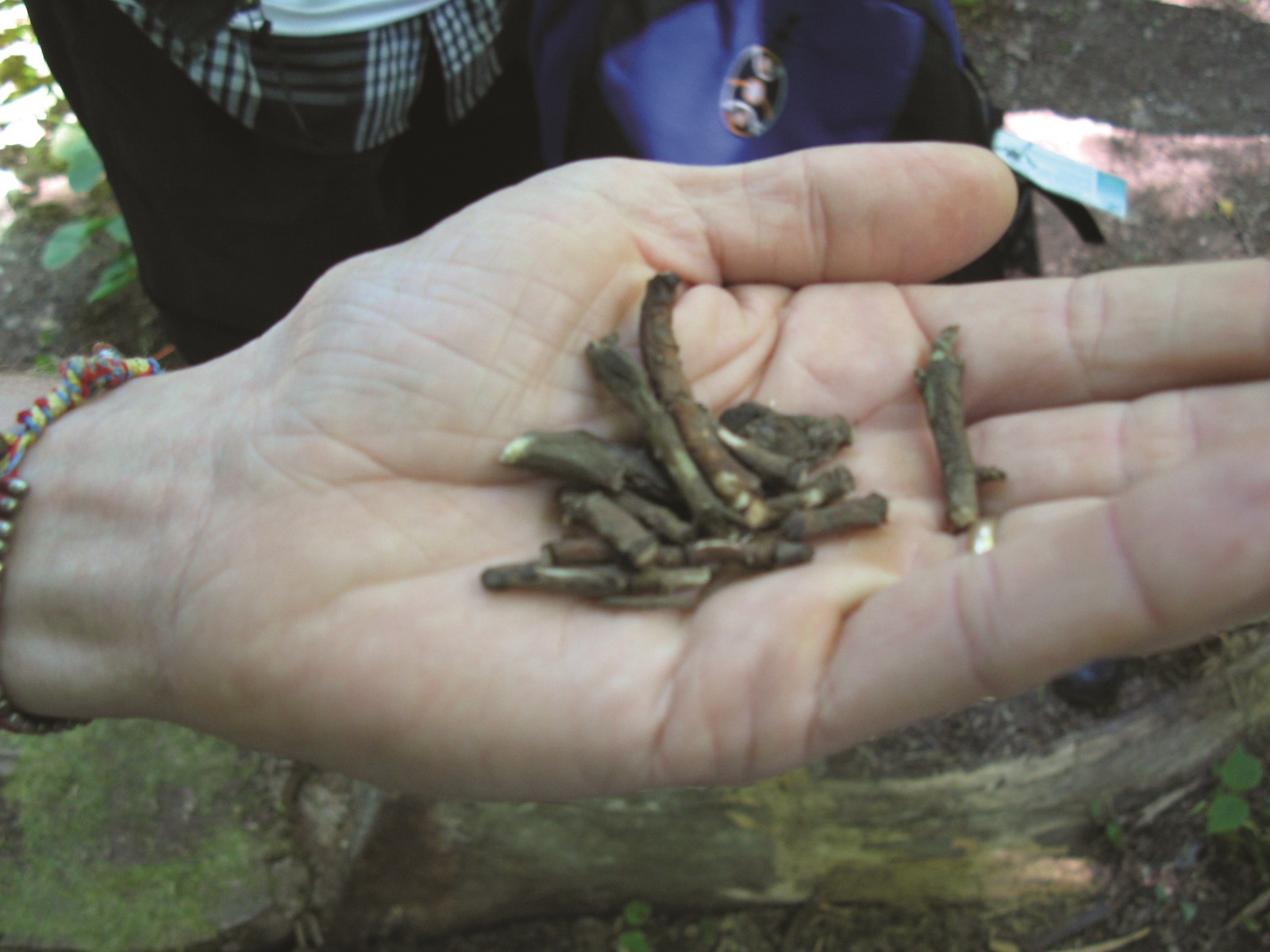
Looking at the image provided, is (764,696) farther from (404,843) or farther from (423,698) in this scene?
(404,843)

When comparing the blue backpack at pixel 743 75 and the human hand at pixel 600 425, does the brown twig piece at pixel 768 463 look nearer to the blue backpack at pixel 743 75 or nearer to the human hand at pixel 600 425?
the human hand at pixel 600 425

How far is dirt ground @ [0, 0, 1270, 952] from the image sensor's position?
3.73 metres

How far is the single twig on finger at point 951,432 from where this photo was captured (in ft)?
8.57

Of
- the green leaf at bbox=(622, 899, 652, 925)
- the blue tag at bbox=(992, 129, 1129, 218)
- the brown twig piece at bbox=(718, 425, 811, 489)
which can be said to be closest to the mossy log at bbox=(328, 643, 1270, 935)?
the green leaf at bbox=(622, 899, 652, 925)

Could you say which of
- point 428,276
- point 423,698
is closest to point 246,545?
point 423,698

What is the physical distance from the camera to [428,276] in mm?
2869

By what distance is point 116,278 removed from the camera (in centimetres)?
528

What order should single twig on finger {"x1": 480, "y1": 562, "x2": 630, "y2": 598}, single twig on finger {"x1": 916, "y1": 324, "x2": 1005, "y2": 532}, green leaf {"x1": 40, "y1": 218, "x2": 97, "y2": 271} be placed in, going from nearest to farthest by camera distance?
single twig on finger {"x1": 480, "y1": 562, "x2": 630, "y2": 598} → single twig on finger {"x1": 916, "y1": 324, "x2": 1005, "y2": 532} → green leaf {"x1": 40, "y1": 218, "x2": 97, "y2": 271}

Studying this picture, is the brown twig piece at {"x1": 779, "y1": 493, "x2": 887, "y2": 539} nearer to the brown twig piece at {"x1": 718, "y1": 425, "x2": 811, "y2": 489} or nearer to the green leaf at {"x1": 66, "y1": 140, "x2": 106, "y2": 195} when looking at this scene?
the brown twig piece at {"x1": 718, "y1": 425, "x2": 811, "y2": 489}

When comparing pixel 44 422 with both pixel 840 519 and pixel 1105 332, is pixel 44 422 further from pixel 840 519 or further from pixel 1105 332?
pixel 1105 332

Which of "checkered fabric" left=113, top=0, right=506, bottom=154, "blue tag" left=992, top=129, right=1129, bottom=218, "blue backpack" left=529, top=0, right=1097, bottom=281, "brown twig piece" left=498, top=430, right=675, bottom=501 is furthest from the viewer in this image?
"blue tag" left=992, top=129, right=1129, bottom=218

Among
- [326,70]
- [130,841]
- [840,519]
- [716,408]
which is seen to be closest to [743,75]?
[716,408]

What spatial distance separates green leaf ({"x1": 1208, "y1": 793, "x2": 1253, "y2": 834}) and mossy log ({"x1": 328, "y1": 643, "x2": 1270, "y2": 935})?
0.52 feet

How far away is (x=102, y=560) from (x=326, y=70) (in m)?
1.78
